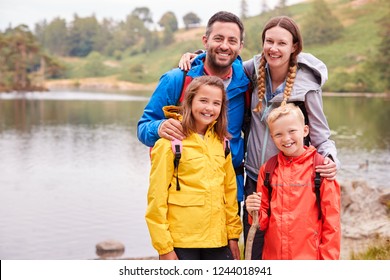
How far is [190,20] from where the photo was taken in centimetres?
7681

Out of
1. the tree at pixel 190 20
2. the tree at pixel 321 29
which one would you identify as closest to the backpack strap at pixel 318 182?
the tree at pixel 321 29

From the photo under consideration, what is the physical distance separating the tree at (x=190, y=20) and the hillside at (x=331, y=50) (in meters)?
1.61

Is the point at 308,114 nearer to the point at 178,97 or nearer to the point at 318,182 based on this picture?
the point at 318,182

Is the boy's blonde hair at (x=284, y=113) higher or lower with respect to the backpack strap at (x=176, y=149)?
higher

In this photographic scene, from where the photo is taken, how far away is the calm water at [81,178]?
7992 millimetres

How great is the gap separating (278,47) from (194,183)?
78 cm

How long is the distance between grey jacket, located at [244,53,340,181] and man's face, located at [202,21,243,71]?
156 millimetres

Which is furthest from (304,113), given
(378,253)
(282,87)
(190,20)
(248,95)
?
(190,20)

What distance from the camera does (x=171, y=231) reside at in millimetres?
2518

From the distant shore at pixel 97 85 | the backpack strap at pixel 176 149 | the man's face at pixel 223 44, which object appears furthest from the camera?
the distant shore at pixel 97 85

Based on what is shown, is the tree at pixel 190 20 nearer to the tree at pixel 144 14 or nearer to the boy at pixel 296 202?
the tree at pixel 144 14

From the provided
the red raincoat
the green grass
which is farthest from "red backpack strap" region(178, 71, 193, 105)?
the green grass

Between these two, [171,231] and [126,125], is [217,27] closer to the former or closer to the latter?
[171,231]

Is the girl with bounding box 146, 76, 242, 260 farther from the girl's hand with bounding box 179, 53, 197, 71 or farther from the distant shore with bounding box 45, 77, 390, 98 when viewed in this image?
the distant shore with bounding box 45, 77, 390, 98
